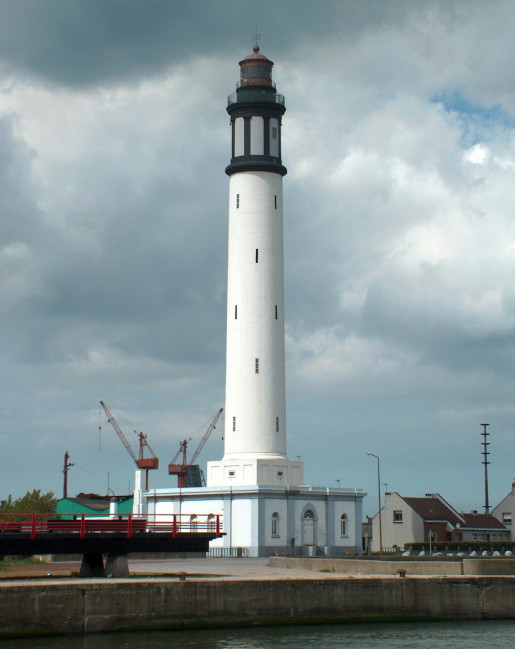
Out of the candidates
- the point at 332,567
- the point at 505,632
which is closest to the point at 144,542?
the point at 332,567

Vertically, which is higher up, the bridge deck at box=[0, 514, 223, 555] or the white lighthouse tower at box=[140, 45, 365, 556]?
the white lighthouse tower at box=[140, 45, 365, 556]

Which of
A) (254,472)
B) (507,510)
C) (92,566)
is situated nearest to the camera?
(92,566)

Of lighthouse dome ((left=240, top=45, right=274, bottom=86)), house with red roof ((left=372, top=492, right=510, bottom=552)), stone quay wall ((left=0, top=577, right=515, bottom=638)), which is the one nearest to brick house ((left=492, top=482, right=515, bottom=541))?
house with red roof ((left=372, top=492, right=510, bottom=552))

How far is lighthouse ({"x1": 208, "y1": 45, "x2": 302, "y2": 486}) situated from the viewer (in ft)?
217

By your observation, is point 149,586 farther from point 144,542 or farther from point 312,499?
point 312,499

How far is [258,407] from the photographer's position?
6612 centimetres

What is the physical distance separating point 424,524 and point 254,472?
31.2 m

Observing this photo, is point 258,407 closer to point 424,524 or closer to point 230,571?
point 230,571

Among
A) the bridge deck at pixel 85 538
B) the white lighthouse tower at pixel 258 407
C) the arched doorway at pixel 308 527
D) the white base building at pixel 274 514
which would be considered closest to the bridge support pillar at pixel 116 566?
the bridge deck at pixel 85 538

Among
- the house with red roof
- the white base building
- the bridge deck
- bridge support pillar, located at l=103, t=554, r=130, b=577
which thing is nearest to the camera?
the bridge deck

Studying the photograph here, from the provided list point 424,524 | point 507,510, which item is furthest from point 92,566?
point 507,510

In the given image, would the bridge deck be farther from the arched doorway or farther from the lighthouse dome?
the lighthouse dome

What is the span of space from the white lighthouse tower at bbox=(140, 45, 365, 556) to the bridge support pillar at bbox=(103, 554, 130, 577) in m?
24.9

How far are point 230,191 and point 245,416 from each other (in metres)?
15.6
